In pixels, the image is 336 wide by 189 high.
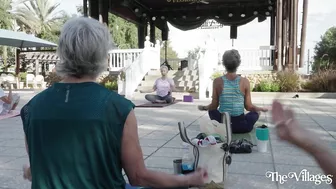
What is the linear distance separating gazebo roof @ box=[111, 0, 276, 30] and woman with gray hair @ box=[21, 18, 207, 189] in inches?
647

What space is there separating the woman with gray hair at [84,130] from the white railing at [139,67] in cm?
1070

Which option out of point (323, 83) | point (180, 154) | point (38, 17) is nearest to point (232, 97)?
point (180, 154)

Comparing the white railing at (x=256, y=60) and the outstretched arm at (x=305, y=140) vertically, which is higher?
the white railing at (x=256, y=60)

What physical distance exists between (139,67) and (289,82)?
Answer: 5.40 metres

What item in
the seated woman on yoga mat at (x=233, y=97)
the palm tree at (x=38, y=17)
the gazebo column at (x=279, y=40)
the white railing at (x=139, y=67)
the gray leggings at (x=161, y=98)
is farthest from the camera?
the palm tree at (x=38, y=17)

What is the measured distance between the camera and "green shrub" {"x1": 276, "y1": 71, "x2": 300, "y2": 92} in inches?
464

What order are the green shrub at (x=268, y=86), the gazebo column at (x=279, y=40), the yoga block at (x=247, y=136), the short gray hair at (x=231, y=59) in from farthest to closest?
the gazebo column at (x=279, y=40) → the green shrub at (x=268, y=86) → the yoga block at (x=247, y=136) → the short gray hair at (x=231, y=59)

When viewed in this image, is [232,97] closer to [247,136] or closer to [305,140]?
[247,136]

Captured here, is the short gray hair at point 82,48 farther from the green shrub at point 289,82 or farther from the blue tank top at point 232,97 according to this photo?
the green shrub at point 289,82

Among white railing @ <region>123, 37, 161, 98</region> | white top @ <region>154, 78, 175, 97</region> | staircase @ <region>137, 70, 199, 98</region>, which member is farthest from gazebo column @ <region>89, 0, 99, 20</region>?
white top @ <region>154, 78, 175, 97</region>

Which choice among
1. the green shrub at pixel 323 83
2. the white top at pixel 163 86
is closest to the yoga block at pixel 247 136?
the white top at pixel 163 86

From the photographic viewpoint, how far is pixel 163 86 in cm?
936

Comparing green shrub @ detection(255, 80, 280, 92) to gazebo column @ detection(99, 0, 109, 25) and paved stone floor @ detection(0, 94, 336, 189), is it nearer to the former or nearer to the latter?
paved stone floor @ detection(0, 94, 336, 189)

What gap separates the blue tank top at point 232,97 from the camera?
4293 mm
